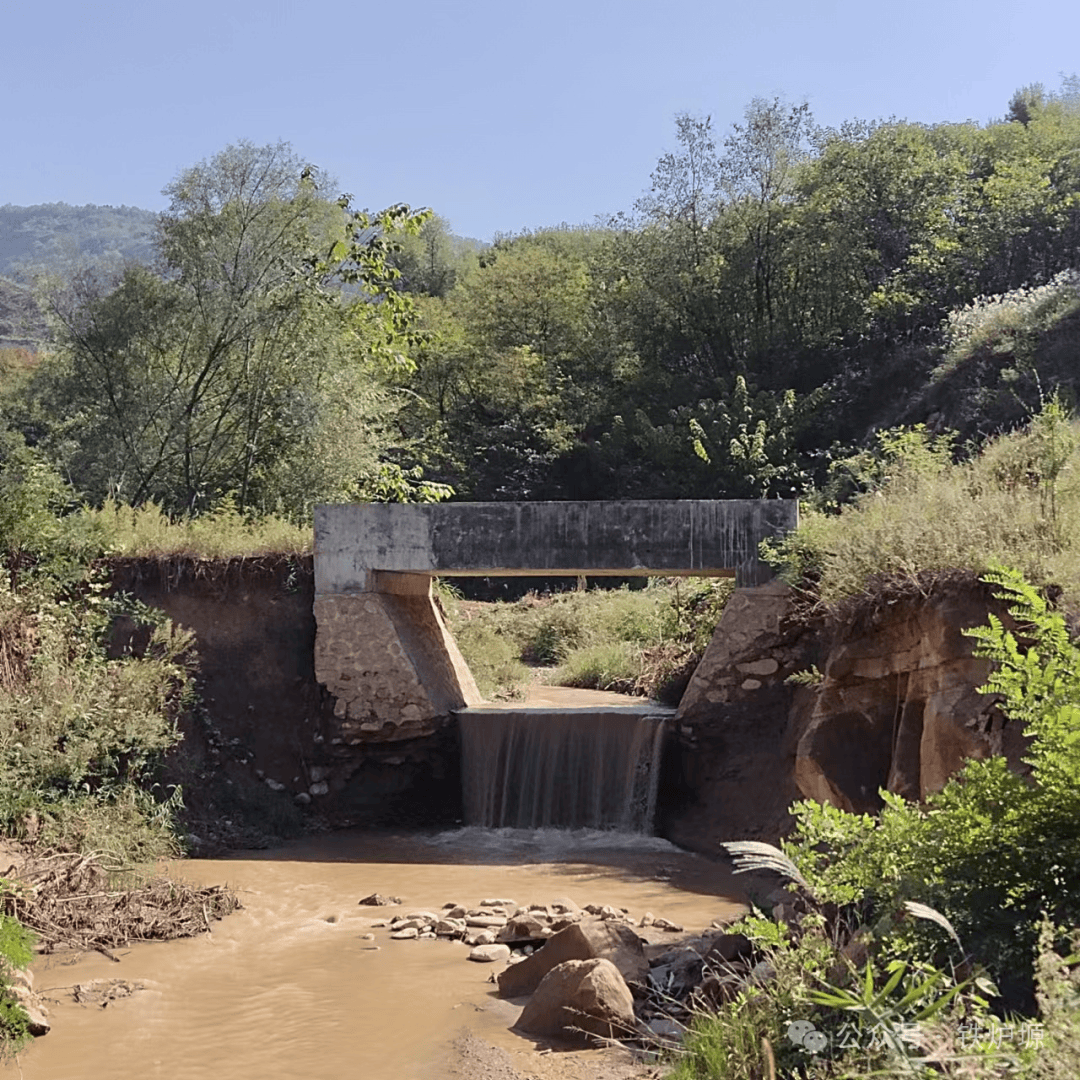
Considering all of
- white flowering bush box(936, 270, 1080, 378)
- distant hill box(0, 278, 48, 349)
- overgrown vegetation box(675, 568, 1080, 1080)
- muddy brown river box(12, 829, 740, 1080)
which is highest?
distant hill box(0, 278, 48, 349)

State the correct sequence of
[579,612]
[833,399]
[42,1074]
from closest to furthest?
[42,1074]
[579,612]
[833,399]

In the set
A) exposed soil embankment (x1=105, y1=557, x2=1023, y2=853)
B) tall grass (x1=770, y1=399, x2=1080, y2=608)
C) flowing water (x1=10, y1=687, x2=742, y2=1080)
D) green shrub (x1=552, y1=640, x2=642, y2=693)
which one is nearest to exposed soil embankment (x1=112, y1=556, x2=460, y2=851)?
exposed soil embankment (x1=105, y1=557, x2=1023, y2=853)

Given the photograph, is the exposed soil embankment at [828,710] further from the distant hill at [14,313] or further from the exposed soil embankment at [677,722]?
the distant hill at [14,313]

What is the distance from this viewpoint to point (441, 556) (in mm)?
15211

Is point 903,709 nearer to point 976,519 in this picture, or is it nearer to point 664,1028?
point 976,519

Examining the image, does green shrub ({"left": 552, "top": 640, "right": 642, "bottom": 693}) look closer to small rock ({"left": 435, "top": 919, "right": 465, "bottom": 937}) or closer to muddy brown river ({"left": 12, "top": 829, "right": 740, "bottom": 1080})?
muddy brown river ({"left": 12, "top": 829, "right": 740, "bottom": 1080})

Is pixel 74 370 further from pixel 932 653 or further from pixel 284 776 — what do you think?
pixel 932 653

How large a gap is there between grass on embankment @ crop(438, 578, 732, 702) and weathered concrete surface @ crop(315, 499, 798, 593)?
2407mm

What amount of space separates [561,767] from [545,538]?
2746 millimetres

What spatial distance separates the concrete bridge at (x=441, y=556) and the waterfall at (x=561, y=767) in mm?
734

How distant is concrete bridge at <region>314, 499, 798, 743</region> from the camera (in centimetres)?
1483

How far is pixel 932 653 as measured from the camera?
413 inches

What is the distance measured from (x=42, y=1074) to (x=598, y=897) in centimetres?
559

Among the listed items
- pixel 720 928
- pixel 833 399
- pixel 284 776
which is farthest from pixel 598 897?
pixel 833 399
